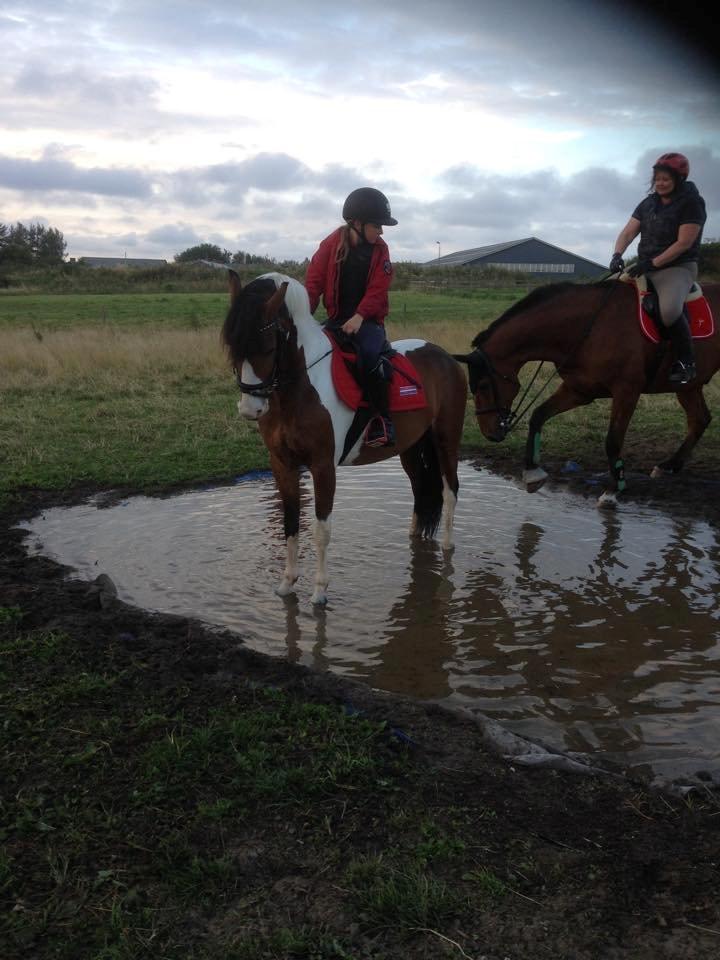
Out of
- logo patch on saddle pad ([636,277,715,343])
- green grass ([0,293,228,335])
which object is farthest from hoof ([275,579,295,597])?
green grass ([0,293,228,335])

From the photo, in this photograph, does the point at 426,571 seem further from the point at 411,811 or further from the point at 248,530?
the point at 411,811

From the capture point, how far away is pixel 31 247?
76.1 metres

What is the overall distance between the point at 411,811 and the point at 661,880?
95 cm

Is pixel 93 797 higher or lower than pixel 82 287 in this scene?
lower

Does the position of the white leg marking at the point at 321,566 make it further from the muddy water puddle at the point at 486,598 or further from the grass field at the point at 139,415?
the grass field at the point at 139,415

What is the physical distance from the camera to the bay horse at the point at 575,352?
308 inches

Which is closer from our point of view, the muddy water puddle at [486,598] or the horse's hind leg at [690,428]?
the muddy water puddle at [486,598]

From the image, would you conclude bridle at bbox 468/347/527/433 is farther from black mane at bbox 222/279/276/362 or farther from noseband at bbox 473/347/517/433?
black mane at bbox 222/279/276/362

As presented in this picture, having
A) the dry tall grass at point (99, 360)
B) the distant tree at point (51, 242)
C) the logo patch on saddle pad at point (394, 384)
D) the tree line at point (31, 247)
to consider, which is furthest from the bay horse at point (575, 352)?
the distant tree at point (51, 242)

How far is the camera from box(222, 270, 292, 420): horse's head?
4.75m

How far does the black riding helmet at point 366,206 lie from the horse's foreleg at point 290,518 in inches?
75.0

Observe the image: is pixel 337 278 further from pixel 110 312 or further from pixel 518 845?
pixel 110 312

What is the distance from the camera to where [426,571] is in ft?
20.7

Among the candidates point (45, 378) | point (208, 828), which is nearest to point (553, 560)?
point (208, 828)
